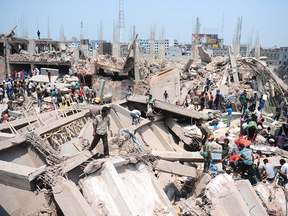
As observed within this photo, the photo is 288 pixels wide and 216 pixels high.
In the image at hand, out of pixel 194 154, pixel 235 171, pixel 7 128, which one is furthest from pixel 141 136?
pixel 7 128

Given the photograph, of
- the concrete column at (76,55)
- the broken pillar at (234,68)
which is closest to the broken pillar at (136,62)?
the broken pillar at (234,68)

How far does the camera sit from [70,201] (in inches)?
131

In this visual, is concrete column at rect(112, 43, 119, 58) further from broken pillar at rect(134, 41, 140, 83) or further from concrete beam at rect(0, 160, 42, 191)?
concrete beam at rect(0, 160, 42, 191)

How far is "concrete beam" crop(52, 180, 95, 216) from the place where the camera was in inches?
127

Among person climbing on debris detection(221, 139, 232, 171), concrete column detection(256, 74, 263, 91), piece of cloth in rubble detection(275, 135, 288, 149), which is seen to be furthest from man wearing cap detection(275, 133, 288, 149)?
concrete column detection(256, 74, 263, 91)

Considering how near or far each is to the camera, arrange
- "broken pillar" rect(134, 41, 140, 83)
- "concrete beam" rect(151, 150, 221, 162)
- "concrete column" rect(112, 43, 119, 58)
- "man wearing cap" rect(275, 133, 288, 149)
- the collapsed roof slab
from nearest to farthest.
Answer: "concrete beam" rect(151, 150, 221, 162) < "man wearing cap" rect(275, 133, 288, 149) < the collapsed roof slab < "broken pillar" rect(134, 41, 140, 83) < "concrete column" rect(112, 43, 119, 58)

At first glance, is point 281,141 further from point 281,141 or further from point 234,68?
point 234,68

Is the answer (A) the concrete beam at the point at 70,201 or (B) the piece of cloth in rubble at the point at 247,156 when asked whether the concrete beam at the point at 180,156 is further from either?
(A) the concrete beam at the point at 70,201

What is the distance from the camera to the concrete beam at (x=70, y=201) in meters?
3.23

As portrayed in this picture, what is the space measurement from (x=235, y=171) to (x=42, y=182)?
3913mm

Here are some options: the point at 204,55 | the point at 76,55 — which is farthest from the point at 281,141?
the point at 76,55

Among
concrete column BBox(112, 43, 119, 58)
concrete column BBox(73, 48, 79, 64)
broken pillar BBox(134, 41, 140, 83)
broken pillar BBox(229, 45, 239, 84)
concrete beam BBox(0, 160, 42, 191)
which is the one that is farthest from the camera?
concrete column BBox(112, 43, 119, 58)

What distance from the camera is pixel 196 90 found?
13039 millimetres

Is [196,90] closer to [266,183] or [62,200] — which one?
[266,183]
